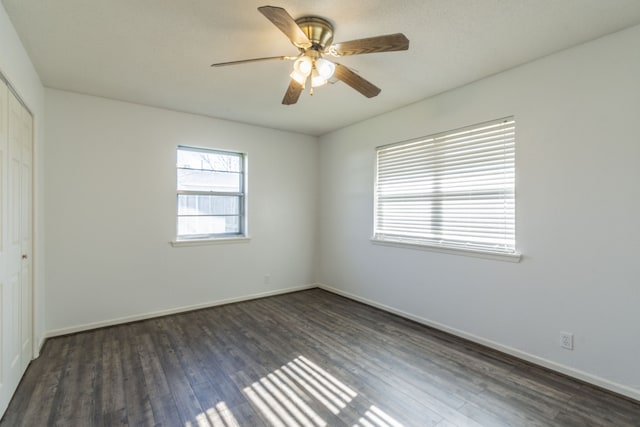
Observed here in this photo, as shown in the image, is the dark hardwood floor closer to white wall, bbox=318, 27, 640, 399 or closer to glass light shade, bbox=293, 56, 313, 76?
white wall, bbox=318, 27, 640, 399

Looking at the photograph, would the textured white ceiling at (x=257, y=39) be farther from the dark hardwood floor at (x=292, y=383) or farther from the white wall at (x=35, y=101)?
the dark hardwood floor at (x=292, y=383)

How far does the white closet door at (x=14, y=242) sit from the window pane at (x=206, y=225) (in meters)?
1.54

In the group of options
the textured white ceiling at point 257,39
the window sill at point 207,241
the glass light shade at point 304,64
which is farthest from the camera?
the window sill at point 207,241

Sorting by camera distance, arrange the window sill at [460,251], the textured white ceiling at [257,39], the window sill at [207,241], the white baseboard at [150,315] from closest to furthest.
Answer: the textured white ceiling at [257,39]
the window sill at [460,251]
the white baseboard at [150,315]
the window sill at [207,241]

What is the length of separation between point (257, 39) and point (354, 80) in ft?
2.53

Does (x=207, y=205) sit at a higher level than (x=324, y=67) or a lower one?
lower

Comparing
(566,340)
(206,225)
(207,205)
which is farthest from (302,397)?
(207,205)

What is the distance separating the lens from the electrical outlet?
2.34 meters

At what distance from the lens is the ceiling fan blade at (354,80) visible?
220cm

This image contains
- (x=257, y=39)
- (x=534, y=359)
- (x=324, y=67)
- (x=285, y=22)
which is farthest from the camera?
(x=534, y=359)

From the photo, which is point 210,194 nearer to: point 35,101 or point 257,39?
point 35,101

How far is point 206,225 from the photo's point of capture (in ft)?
13.5

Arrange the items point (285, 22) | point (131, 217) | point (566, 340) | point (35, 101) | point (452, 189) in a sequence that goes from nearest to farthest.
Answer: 1. point (285, 22)
2. point (566, 340)
3. point (35, 101)
4. point (452, 189)
5. point (131, 217)

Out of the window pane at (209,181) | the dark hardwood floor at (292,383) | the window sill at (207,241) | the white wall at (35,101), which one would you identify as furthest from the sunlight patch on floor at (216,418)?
the window pane at (209,181)
